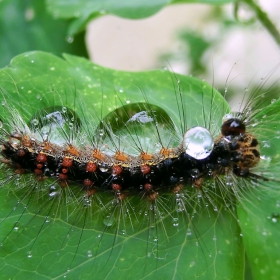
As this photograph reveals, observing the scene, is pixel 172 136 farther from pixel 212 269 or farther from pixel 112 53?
pixel 112 53

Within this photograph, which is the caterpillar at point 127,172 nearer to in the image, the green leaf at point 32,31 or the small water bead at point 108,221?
the small water bead at point 108,221

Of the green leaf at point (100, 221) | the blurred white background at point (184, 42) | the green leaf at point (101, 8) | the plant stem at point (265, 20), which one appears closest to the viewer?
the green leaf at point (100, 221)

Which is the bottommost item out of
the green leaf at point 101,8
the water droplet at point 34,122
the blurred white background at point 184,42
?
the water droplet at point 34,122

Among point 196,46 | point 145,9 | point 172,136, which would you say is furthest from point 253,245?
point 196,46

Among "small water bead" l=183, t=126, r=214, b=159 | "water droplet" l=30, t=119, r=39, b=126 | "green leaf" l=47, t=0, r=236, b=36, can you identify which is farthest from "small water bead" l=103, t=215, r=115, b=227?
"green leaf" l=47, t=0, r=236, b=36

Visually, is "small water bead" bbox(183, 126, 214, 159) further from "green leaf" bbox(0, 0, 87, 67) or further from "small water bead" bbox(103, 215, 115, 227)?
"green leaf" bbox(0, 0, 87, 67)

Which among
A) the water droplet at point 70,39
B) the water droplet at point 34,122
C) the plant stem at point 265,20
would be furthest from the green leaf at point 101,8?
the water droplet at point 34,122
